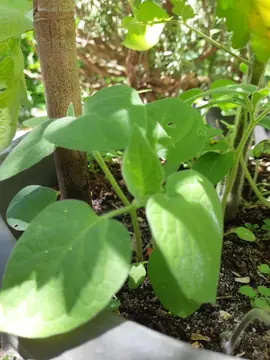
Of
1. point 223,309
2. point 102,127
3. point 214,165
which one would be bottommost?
point 223,309

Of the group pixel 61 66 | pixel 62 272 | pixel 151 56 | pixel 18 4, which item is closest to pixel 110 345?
pixel 62 272

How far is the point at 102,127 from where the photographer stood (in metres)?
0.32

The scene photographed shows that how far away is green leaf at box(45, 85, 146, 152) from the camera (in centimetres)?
31

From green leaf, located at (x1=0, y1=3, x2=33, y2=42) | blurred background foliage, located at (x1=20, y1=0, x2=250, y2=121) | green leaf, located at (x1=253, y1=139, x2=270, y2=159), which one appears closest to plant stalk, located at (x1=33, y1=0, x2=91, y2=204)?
green leaf, located at (x1=0, y1=3, x2=33, y2=42)

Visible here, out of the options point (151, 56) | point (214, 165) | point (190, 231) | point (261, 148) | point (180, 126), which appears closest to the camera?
point (190, 231)

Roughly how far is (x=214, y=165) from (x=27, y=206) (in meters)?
0.23

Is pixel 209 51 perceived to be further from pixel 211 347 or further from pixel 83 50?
pixel 211 347

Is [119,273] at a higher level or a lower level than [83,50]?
higher

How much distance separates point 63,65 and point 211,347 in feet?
1.07

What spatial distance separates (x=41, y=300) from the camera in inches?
10.8

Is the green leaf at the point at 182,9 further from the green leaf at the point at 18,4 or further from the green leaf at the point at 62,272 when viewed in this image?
the green leaf at the point at 62,272

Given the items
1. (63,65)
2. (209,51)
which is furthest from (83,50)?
(63,65)

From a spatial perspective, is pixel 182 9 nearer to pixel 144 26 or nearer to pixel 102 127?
pixel 144 26

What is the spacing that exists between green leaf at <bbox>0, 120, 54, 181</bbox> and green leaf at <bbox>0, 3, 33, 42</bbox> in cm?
11
